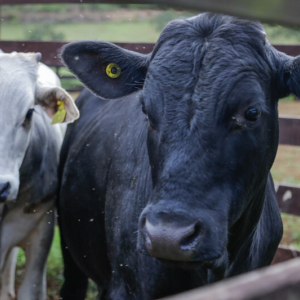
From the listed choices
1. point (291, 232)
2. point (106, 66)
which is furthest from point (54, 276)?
point (106, 66)

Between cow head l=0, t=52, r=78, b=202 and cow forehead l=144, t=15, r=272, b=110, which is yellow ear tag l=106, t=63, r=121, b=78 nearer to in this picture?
cow forehead l=144, t=15, r=272, b=110

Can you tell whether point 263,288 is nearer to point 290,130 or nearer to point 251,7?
point 251,7

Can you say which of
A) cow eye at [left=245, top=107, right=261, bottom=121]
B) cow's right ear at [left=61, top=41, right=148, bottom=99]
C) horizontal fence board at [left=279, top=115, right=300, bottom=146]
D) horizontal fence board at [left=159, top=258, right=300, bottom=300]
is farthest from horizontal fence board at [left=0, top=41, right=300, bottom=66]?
horizontal fence board at [left=159, top=258, right=300, bottom=300]

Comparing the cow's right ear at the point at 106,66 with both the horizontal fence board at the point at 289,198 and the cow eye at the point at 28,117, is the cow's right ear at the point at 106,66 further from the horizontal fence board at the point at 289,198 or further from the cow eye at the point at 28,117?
the horizontal fence board at the point at 289,198

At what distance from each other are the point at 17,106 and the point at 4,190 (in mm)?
557

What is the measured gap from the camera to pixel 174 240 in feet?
5.11

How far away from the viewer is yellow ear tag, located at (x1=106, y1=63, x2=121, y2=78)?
2.38 m

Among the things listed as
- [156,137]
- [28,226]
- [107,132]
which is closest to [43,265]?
[28,226]

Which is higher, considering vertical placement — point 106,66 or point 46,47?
point 106,66

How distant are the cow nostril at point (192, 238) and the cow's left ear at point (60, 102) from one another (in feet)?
5.76

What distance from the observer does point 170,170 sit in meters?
1.74

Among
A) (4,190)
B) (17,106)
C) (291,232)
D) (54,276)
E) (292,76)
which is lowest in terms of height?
(54,276)

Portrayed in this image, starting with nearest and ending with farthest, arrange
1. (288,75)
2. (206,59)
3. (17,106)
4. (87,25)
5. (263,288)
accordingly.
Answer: (263,288)
(206,59)
(288,75)
(17,106)
(87,25)

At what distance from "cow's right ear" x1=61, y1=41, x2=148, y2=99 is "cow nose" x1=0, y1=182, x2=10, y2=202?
75cm
